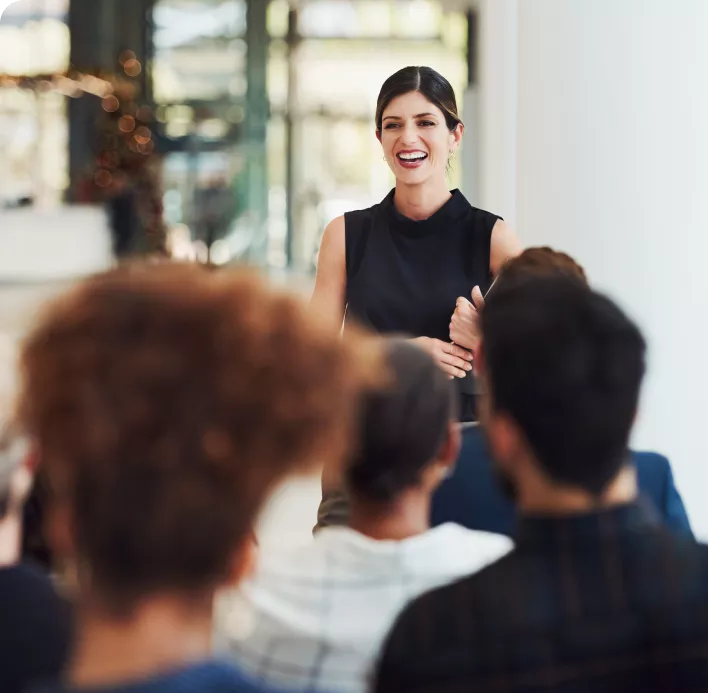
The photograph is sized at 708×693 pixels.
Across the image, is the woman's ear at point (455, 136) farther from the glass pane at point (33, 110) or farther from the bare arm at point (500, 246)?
the glass pane at point (33, 110)

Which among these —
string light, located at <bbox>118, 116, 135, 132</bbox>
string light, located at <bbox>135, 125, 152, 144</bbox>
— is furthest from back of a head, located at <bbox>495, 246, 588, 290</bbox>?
string light, located at <bbox>118, 116, 135, 132</bbox>

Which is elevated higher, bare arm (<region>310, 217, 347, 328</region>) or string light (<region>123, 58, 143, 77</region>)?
string light (<region>123, 58, 143, 77</region>)

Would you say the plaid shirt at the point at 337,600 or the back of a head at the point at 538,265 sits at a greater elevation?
the back of a head at the point at 538,265

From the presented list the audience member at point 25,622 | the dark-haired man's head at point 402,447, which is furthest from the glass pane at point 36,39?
the audience member at point 25,622

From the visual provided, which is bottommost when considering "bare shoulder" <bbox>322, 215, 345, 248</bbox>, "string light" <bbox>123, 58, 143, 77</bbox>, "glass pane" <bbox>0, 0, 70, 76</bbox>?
"bare shoulder" <bbox>322, 215, 345, 248</bbox>

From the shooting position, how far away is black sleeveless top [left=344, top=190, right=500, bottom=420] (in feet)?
9.39

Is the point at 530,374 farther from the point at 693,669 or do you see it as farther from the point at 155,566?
the point at 155,566

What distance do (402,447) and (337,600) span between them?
21 cm

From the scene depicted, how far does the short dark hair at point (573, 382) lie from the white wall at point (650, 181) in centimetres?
206

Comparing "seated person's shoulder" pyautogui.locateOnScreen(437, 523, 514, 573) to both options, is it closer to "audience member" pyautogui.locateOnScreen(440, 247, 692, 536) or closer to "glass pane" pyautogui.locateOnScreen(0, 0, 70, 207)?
"audience member" pyautogui.locateOnScreen(440, 247, 692, 536)

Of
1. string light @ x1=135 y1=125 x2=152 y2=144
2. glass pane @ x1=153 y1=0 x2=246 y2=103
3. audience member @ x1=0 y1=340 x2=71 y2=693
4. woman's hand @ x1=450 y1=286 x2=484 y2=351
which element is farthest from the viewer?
glass pane @ x1=153 y1=0 x2=246 y2=103

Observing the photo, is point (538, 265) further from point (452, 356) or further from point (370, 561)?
point (370, 561)

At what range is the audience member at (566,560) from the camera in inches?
44.3

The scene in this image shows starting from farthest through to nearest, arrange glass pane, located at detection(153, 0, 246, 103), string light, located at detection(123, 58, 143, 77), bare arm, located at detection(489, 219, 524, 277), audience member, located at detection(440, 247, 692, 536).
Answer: glass pane, located at detection(153, 0, 246, 103) < string light, located at detection(123, 58, 143, 77) < bare arm, located at detection(489, 219, 524, 277) < audience member, located at detection(440, 247, 692, 536)
